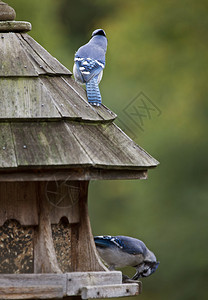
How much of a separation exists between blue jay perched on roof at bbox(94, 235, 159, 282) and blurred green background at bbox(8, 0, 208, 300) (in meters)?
4.39

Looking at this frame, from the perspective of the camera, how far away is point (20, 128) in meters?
4.88

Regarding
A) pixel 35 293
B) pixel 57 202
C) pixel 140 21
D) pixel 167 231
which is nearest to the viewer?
pixel 35 293

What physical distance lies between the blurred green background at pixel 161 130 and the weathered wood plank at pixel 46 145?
6663 millimetres

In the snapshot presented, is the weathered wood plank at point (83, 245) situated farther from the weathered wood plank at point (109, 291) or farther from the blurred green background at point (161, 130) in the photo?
the blurred green background at point (161, 130)

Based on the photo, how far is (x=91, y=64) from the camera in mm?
6727

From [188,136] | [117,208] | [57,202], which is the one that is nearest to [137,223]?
[117,208]

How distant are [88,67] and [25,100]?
66.6 inches

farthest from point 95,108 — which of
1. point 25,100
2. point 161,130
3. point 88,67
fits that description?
point 161,130

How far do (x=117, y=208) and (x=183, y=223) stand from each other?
86 centimetres

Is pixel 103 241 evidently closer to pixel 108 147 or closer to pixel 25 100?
pixel 108 147

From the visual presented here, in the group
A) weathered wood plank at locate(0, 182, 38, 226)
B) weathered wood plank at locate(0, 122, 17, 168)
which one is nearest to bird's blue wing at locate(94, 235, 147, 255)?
weathered wood plank at locate(0, 182, 38, 226)

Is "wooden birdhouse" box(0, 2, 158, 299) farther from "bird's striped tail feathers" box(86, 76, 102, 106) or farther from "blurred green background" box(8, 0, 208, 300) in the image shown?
"blurred green background" box(8, 0, 208, 300)

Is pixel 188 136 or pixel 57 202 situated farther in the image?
pixel 188 136

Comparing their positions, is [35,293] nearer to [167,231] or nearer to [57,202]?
[57,202]
